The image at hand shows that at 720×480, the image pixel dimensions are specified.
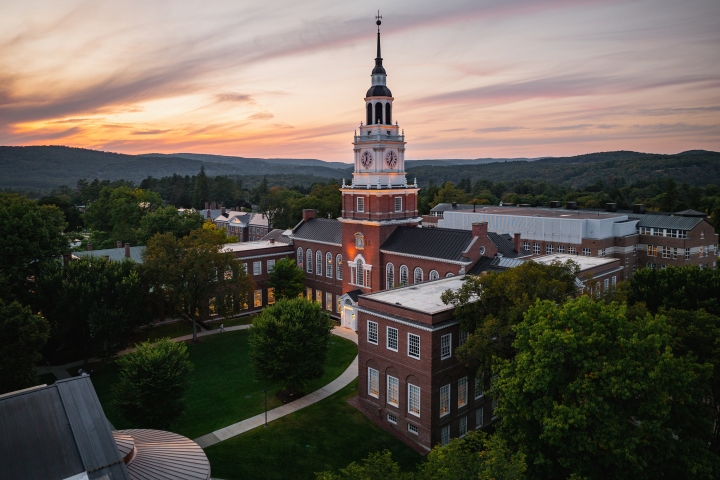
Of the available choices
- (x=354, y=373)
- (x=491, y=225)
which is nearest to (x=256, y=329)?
(x=354, y=373)

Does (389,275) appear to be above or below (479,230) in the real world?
below

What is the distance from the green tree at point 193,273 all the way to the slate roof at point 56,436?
2803 cm

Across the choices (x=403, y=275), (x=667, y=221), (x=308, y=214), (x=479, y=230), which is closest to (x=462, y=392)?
(x=479, y=230)

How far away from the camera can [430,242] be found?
4900cm

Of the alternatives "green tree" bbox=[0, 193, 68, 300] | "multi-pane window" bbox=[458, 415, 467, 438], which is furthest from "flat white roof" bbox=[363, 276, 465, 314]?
"green tree" bbox=[0, 193, 68, 300]

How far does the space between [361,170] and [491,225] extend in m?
37.4

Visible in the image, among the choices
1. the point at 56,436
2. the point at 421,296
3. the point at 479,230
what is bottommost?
the point at 56,436

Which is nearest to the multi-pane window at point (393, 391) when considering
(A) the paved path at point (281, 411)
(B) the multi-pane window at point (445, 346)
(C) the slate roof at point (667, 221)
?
(B) the multi-pane window at point (445, 346)

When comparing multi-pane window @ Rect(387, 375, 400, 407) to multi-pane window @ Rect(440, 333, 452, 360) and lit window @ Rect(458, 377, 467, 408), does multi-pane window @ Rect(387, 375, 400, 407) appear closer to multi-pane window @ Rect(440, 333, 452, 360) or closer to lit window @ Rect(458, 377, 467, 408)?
multi-pane window @ Rect(440, 333, 452, 360)

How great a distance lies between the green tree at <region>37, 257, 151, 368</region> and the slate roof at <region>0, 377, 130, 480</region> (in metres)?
24.4

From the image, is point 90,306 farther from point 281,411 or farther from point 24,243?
point 281,411

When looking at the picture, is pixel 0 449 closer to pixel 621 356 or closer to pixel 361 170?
pixel 621 356

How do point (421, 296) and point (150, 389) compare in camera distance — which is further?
point (421, 296)

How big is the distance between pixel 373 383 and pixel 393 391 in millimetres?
1967
